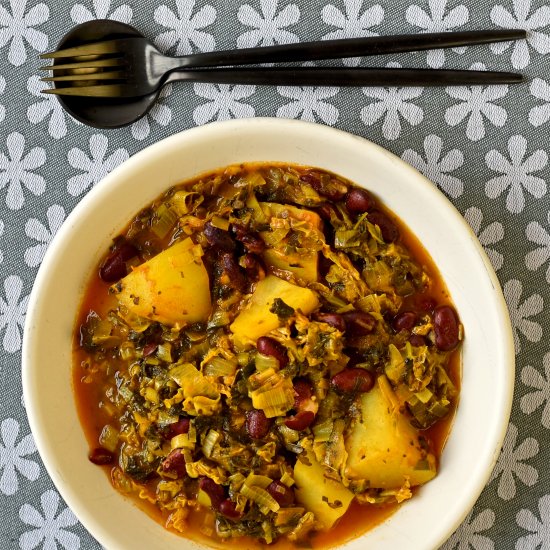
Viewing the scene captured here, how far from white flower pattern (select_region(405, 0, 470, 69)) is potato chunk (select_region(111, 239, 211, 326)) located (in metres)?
1.45

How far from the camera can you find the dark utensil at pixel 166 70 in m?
3.26

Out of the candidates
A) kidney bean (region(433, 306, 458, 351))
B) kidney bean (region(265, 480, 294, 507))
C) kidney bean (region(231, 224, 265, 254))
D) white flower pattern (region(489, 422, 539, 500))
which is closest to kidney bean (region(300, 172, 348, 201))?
kidney bean (region(231, 224, 265, 254))

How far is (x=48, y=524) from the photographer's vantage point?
3.49 meters

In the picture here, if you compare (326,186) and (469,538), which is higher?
(326,186)

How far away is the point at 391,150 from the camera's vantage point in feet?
10.9

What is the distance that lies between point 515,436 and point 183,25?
2.54 m

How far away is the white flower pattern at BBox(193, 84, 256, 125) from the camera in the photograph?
3342 mm

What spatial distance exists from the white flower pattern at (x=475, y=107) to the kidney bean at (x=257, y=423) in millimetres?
1619

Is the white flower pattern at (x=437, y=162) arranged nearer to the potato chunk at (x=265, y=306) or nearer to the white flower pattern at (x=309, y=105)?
the white flower pattern at (x=309, y=105)

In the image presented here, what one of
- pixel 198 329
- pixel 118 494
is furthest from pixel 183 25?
pixel 118 494

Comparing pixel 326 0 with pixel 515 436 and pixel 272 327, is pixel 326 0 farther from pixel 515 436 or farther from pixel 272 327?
pixel 515 436

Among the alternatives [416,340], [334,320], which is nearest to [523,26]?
[416,340]

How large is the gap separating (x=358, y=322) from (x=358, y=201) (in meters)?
0.53

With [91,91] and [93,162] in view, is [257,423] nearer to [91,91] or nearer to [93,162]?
[93,162]
